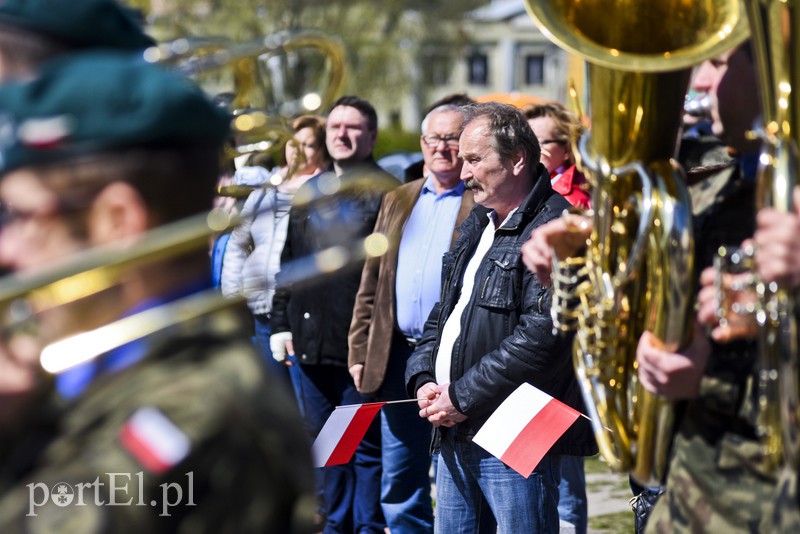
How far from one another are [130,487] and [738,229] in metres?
1.42

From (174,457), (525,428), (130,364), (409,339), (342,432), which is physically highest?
(130,364)

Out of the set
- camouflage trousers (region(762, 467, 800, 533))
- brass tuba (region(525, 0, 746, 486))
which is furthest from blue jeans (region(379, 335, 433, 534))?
camouflage trousers (region(762, 467, 800, 533))

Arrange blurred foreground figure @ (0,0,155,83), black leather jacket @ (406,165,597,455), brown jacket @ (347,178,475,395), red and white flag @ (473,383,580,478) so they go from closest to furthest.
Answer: blurred foreground figure @ (0,0,155,83)
red and white flag @ (473,383,580,478)
black leather jacket @ (406,165,597,455)
brown jacket @ (347,178,475,395)

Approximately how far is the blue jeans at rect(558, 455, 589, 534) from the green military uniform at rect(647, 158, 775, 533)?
8.86 feet

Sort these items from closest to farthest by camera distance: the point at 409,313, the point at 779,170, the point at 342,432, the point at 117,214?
the point at 117,214 < the point at 779,170 < the point at 342,432 < the point at 409,313

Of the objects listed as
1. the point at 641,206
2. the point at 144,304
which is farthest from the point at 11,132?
the point at 641,206

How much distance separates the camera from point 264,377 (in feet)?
5.79

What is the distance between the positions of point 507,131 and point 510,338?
2.48 feet

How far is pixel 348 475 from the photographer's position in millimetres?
5742

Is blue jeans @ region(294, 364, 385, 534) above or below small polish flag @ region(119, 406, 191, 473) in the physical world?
below

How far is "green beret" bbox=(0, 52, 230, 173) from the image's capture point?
1706 millimetres

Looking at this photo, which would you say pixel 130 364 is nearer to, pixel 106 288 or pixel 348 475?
pixel 106 288

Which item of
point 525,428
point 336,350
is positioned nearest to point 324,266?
point 525,428

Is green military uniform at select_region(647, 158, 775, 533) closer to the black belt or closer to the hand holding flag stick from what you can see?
the hand holding flag stick
